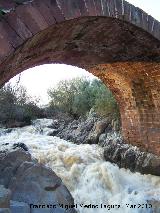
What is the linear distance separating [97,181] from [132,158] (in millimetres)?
1276

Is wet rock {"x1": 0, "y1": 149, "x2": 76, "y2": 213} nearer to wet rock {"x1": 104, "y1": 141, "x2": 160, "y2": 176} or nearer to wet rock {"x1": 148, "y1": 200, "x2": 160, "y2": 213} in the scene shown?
wet rock {"x1": 148, "y1": 200, "x2": 160, "y2": 213}

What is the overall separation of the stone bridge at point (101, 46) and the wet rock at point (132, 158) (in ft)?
0.57

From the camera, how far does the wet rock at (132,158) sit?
7176 millimetres

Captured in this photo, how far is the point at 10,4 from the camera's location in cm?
321

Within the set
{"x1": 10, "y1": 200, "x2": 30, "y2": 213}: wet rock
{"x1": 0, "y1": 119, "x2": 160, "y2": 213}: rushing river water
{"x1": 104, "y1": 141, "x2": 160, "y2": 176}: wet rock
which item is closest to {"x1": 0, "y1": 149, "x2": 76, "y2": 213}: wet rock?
{"x1": 10, "y1": 200, "x2": 30, "y2": 213}: wet rock

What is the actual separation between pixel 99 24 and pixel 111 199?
3285 millimetres

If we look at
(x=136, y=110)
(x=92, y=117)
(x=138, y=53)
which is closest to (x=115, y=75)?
(x=136, y=110)

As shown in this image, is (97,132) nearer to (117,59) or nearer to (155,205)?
(117,59)

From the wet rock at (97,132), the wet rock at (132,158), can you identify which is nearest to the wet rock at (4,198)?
the wet rock at (132,158)

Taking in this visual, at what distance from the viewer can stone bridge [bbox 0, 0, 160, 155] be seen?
3326mm

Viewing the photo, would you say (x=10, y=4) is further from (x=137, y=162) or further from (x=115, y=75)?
(x=137, y=162)

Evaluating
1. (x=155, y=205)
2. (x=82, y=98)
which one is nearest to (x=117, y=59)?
(x=155, y=205)

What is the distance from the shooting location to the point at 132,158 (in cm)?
764

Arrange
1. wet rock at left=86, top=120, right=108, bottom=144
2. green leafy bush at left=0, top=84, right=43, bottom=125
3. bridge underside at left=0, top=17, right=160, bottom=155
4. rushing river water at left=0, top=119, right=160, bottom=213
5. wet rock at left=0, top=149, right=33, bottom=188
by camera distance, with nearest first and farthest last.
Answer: bridge underside at left=0, top=17, right=160, bottom=155 < wet rock at left=0, top=149, right=33, bottom=188 < rushing river water at left=0, top=119, right=160, bottom=213 < wet rock at left=86, top=120, right=108, bottom=144 < green leafy bush at left=0, top=84, right=43, bottom=125
